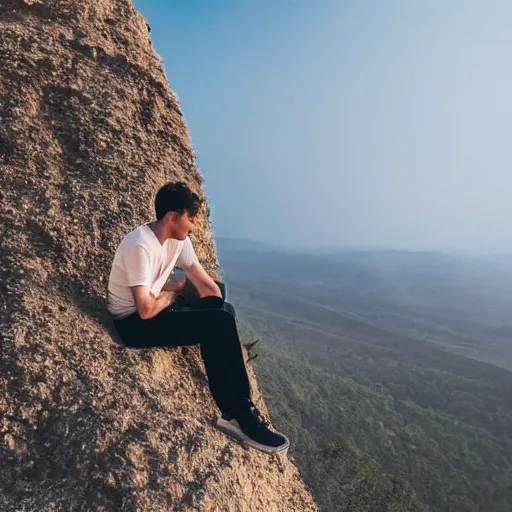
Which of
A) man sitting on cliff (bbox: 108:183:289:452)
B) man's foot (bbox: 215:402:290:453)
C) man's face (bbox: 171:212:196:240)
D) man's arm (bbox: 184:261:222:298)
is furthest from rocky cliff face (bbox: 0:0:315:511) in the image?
man's face (bbox: 171:212:196:240)

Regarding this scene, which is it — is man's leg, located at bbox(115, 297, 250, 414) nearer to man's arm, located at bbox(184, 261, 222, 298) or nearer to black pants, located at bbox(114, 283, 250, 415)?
black pants, located at bbox(114, 283, 250, 415)

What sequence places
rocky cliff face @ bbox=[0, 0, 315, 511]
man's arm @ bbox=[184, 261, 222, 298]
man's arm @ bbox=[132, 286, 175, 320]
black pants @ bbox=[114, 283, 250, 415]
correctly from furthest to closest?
man's arm @ bbox=[184, 261, 222, 298] < black pants @ bbox=[114, 283, 250, 415] < man's arm @ bbox=[132, 286, 175, 320] < rocky cliff face @ bbox=[0, 0, 315, 511]

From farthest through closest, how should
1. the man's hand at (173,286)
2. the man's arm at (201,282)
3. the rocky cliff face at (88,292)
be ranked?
the man's arm at (201,282) → the man's hand at (173,286) → the rocky cliff face at (88,292)

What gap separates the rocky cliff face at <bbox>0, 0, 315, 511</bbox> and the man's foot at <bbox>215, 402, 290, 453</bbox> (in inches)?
4.9

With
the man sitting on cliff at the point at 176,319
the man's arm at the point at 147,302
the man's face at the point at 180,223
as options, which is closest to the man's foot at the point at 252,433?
the man sitting on cliff at the point at 176,319

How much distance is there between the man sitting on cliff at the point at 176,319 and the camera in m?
4.29

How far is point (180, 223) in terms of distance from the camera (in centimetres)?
450

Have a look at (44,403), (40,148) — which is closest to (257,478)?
(44,403)

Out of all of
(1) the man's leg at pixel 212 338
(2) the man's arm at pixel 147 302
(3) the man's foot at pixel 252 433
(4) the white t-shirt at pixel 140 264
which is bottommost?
(3) the man's foot at pixel 252 433

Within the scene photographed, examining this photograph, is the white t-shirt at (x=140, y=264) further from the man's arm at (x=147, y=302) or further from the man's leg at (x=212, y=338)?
the man's leg at (x=212, y=338)

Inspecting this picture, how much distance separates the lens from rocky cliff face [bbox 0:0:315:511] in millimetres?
3744

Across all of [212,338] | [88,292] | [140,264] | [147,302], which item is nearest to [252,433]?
[212,338]

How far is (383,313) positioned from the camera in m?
150

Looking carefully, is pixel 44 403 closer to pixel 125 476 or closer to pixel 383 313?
pixel 125 476
